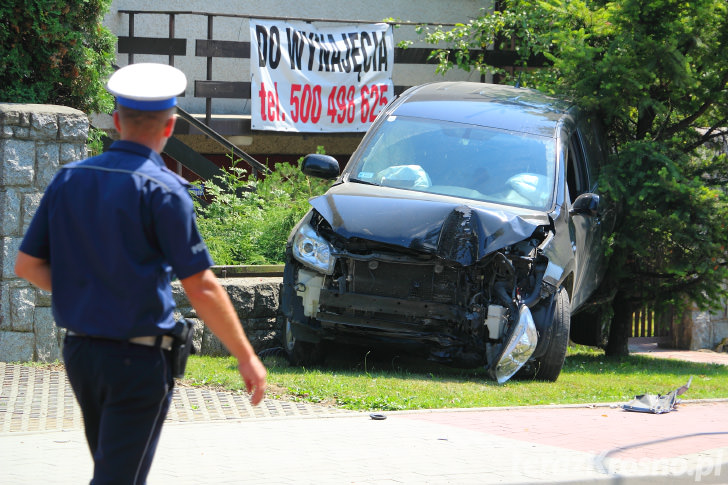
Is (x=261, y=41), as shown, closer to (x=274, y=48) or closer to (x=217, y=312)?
(x=274, y=48)

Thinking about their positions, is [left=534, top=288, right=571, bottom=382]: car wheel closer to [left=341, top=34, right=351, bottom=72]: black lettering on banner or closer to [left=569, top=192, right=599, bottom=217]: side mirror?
[left=569, top=192, right=599, bottom=217]: side mirror

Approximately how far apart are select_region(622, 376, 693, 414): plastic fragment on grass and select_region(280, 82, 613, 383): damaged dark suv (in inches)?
30.4

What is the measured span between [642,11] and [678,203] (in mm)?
2162

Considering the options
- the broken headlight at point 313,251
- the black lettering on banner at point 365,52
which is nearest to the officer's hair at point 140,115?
the broken headlight at point 313,251

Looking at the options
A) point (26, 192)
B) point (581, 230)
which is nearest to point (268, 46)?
point (581, 230)

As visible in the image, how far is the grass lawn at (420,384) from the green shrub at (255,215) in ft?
4.59

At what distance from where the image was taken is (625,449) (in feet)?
19.3

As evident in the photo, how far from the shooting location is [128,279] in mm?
3115

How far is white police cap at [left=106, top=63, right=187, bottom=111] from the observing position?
126 inches

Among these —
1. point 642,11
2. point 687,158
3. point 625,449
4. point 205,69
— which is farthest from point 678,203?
point 205,69

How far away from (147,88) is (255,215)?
729cm

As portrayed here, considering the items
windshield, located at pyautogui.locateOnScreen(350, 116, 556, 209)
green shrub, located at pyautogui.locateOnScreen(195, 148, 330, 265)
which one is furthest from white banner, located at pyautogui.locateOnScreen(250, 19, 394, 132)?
windshield, located at pyautogui.locateOnScreen(350, 116, 556, 209)

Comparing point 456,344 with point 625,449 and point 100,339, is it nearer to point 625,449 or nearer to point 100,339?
point 625,449

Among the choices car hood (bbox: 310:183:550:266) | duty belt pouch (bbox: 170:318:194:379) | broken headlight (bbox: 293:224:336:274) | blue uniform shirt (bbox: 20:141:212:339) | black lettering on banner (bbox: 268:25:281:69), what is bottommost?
broken headlight (bbox: 293:224:336:274)
